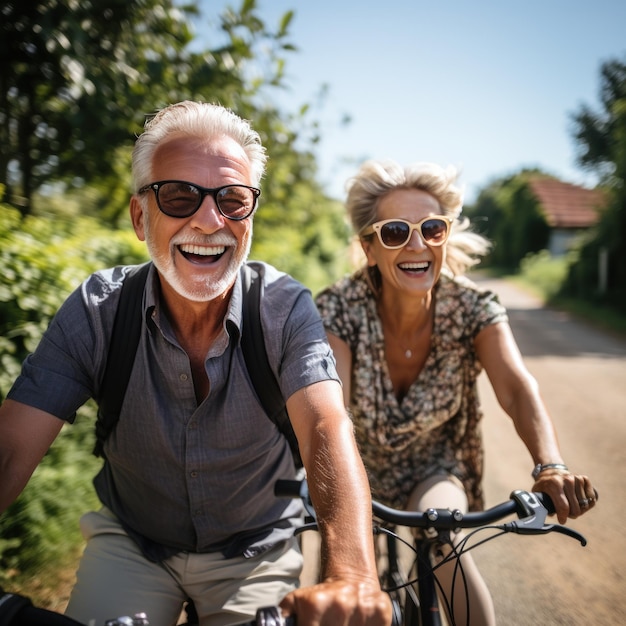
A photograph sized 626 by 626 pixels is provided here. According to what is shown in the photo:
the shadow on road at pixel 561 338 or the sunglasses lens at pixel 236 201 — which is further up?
the sunglasses lens at pixel 236 201

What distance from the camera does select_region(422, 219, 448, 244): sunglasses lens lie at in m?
2.35

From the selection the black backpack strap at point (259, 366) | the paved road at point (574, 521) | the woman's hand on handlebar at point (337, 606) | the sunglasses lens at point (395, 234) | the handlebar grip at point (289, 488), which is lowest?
the paved road at point (574, 521)

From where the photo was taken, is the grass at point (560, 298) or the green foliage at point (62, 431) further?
the grass at point (560, 298)

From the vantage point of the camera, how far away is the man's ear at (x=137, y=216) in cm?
190

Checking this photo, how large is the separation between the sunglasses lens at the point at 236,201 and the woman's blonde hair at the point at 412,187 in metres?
0.87

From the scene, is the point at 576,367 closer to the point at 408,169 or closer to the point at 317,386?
the point at 408,169

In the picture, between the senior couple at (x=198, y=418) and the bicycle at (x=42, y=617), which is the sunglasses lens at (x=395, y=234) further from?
the bicycle at (x=42, y=617)

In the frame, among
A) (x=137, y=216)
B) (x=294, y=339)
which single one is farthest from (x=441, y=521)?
(x=137, y=216)

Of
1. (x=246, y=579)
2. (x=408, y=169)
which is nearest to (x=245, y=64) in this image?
(x=408, y=169)

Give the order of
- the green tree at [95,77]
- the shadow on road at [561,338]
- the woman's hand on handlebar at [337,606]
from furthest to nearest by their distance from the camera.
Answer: the shadow on road at [561,338], the green tree at [95,77], the woman's hand on handlebar at [337,606]

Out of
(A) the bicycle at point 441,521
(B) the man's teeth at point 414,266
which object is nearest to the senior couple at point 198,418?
(A) the bicycle at point 441,521

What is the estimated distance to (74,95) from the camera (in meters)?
4.22

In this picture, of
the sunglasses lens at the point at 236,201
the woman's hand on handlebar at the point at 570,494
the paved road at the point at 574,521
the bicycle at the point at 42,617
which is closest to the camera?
the bicycle at the point at 42,617

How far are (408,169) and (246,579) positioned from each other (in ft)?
6.28
